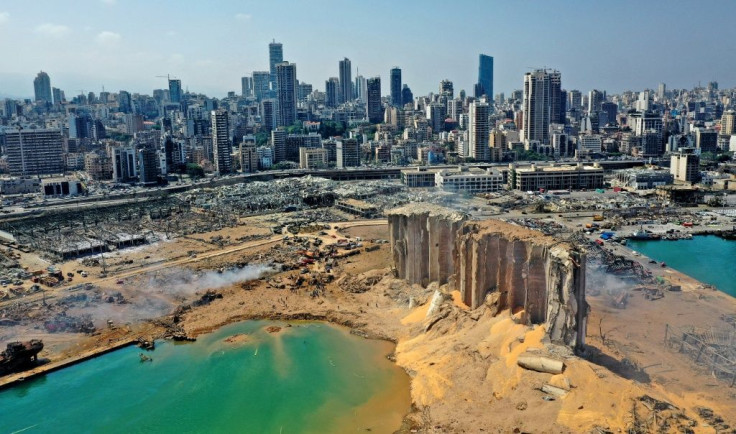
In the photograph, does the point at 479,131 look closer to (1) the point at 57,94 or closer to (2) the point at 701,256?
(2) the point at 701,256

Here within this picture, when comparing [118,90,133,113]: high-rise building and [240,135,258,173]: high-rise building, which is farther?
[118,90,133,113]: high-rise building

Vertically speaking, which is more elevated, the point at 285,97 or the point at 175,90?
the point at 175,90

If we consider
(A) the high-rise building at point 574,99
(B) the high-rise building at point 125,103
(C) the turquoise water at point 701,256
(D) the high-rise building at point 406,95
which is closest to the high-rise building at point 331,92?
(D) the high-rise building at point 406,95

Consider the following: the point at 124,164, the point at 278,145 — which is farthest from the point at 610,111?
the point at 124,164

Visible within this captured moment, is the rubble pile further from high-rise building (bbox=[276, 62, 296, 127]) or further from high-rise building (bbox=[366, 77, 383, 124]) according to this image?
high-rise building (bbox=[366, 77, 383, 124])

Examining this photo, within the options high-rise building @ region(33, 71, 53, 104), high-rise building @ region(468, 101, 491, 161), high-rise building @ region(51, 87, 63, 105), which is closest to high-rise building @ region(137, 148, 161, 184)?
high-rise building @ region(468, 101, 491, 161)

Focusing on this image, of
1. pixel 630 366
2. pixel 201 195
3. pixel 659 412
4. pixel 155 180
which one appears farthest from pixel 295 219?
pixel 659 412
